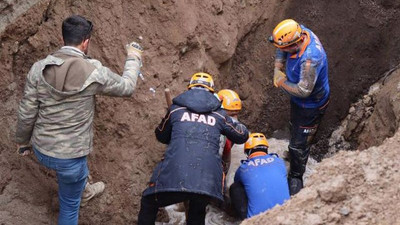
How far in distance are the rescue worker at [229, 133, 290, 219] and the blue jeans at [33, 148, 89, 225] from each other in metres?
1.62

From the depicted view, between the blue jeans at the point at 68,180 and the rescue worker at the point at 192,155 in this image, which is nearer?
the blue jeans at the point at 68,180

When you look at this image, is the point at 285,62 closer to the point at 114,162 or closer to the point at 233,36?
the point at 233,36

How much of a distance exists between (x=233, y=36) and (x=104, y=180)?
8.50ft

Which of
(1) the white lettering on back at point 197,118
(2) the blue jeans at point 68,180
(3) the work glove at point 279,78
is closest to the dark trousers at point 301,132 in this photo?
(3) the work glove at point 279,78

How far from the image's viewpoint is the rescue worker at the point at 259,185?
495cm

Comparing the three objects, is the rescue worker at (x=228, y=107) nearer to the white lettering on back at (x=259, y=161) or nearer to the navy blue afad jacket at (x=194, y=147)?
the white lettering on back at (x=259, y=161)

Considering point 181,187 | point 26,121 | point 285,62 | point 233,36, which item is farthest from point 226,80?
point 26,121

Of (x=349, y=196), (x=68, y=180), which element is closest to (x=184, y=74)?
(x=68, y=180)

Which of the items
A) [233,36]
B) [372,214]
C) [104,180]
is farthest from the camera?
[233,36]

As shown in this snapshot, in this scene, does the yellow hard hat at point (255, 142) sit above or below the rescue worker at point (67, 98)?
below

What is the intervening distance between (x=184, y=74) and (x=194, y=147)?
193 cm

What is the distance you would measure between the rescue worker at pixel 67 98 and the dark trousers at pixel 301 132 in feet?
7.69

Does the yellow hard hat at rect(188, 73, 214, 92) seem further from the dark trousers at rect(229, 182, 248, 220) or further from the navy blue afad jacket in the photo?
the dark trousers at rect(229, 182, 248, 220)

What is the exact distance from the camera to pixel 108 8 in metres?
5.71
